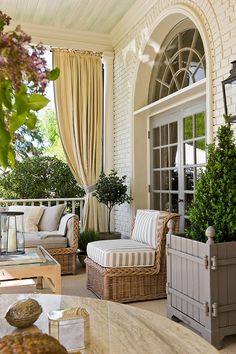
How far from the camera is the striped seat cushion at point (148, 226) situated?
A: 3812mm

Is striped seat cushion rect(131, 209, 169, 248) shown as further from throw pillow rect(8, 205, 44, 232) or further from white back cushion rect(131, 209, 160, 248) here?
throw pillow rect(8, 205, 44, 232)

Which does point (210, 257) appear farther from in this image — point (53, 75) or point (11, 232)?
point (53, 75)

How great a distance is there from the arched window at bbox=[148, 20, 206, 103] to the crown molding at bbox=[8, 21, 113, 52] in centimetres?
131

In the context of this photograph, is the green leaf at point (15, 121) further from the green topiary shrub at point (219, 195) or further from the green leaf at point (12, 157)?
the green topiary shrub at point (219, 195)

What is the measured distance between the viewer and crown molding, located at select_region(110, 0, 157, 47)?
5.06m

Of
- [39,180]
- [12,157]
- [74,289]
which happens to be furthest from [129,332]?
[39,180]

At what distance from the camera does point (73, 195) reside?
8383 millimetres

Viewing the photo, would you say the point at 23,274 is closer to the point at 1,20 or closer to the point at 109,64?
the point at 1,20

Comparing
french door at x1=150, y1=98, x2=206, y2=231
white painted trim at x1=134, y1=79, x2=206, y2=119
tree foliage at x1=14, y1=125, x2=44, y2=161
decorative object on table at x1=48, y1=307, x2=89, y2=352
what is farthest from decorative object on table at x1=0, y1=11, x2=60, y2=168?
tree foliage at x1=14, y1=125, x2=44, y2=161

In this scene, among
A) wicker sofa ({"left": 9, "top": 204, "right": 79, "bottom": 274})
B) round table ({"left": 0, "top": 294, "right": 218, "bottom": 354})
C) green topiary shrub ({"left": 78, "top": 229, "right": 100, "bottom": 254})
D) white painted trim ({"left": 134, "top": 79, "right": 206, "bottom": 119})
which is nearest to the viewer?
round table ({"left": 0, "top": 294, "right": 218, "bottom": 354})

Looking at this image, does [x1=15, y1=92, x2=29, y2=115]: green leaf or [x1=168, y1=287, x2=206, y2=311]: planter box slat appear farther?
[x1=168, y1=287, x2=206, y2=311]: planter box slat

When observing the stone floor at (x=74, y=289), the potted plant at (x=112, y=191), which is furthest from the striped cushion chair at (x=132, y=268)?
the potted plant at (x=112, y=191)

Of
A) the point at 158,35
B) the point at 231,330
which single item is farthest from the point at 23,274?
the point at 158,35

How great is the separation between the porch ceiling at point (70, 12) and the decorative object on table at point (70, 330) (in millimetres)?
4911
